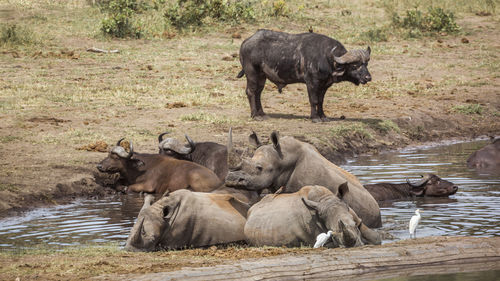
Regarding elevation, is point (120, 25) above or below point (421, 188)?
above

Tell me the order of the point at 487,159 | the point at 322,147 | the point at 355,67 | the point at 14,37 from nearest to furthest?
Result: the point at 487,159 < the point at 322,147 < the point at 355,67 < the point at 14,37

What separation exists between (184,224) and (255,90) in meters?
8.86

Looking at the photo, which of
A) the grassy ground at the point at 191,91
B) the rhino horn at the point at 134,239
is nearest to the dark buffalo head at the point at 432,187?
the grassy ground at the point at 191,91

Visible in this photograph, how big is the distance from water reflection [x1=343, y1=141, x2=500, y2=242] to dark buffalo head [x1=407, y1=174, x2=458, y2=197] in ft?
0.37

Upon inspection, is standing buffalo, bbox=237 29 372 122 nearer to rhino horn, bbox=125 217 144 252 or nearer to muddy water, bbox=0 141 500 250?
muddy water, bbox=0 141 500 250

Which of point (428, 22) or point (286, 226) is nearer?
point (286, 226)

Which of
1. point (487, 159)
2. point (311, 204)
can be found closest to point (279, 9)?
point (487, 159)

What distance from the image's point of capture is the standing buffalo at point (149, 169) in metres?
11.0

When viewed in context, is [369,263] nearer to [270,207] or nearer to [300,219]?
[300,219]

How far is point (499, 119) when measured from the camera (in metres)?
18.3

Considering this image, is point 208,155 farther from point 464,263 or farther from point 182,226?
point 464,263

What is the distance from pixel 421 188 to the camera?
1137 centimetres

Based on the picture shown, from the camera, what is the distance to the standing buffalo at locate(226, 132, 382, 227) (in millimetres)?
7895

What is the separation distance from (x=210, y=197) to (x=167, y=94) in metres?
9.82
